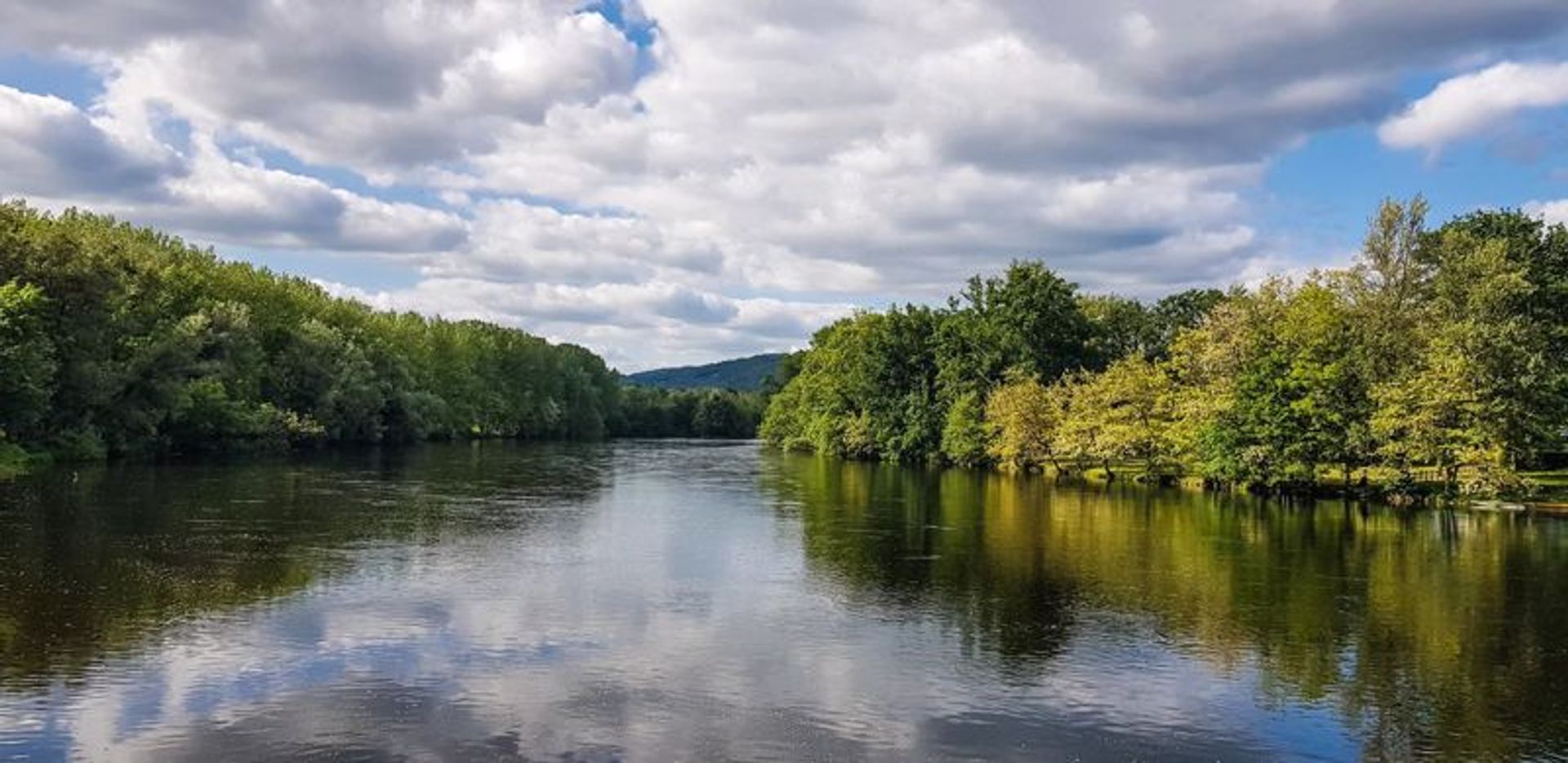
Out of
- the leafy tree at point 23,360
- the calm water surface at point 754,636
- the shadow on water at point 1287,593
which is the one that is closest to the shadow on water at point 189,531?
the calm water surface at point 754,636

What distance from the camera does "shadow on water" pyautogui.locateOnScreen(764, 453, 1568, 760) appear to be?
20.9 meters

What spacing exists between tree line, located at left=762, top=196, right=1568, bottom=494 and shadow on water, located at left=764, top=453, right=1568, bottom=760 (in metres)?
5.36

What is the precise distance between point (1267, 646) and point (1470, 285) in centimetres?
5412

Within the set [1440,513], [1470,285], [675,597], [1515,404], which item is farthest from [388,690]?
[1470,285]

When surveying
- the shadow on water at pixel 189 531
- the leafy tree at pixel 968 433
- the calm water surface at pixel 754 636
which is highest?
the leafy tree at pixel 968 433

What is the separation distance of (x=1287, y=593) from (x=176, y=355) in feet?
241

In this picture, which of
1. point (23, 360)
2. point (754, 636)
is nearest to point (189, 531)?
point (754, 636)

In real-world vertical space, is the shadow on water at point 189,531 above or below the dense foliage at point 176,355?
below

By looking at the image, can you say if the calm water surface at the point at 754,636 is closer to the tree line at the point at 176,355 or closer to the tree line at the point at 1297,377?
the tree line at the point at 1297,377

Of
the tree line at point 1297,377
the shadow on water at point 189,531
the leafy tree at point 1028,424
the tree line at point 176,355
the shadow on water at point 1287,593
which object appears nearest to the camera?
the shadow on water at point 1287,593

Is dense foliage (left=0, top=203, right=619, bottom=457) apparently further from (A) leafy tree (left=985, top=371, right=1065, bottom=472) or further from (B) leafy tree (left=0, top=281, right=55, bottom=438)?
(A) leafy tree (left=985, top=371, right=1065, bottom=472)

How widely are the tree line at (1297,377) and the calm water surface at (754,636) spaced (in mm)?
11109

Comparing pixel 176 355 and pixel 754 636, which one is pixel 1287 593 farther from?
pixel 176 355

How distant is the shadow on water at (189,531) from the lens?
23.9 metres
